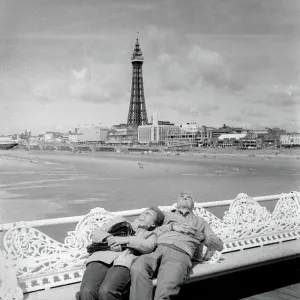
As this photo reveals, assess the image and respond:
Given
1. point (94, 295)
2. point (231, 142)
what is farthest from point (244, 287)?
point (231, 142)

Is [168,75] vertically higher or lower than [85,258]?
higher

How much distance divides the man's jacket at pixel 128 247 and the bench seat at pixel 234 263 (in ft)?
0.55

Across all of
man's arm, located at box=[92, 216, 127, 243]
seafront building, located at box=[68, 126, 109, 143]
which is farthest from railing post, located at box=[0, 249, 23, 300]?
seafront building, located at box=[68, 126, 109, 143]

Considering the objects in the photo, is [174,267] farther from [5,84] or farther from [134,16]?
[134,16]

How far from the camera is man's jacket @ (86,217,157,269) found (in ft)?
6.13

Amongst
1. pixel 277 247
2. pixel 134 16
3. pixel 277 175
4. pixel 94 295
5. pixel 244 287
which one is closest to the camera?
pixel 94 295

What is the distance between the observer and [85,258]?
206 cm

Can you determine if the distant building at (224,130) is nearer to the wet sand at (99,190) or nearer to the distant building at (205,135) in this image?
the distant building at (205,135)

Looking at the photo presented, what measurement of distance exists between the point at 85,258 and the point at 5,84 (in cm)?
392

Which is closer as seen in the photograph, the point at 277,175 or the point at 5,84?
the point at 5,84

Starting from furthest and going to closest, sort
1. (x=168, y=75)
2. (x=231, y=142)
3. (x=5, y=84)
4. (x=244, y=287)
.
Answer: (x=231, y=142)
(x=168, y=75)
(x=5, y=84)
(x=244, y=287)

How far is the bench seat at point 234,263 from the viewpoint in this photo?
1840 mm

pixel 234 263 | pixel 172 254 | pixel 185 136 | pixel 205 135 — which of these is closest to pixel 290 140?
pixel 205 135

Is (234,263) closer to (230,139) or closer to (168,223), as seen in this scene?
(168,223)
